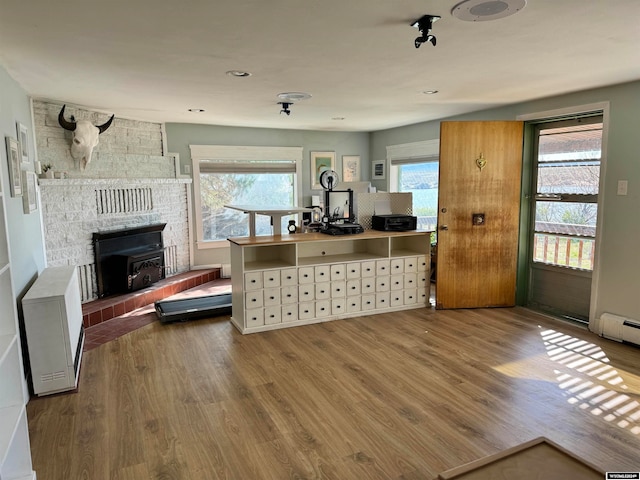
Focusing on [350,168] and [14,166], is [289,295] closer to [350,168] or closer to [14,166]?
[14,166]

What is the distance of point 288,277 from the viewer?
4.23 metres

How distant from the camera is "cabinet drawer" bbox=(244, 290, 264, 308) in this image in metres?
4.10

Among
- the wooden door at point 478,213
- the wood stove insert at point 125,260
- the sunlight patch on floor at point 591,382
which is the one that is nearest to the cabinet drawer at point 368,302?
the wooden door at point 478,213

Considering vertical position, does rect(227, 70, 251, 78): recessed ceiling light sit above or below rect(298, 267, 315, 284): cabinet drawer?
above

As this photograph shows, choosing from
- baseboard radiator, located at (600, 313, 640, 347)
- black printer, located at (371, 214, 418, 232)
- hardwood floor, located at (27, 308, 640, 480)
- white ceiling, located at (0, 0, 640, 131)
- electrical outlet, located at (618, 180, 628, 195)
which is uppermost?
white ceiling, located at (0, 0, 640, 131)

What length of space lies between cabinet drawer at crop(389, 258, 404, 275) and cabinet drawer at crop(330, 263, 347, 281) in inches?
22.3

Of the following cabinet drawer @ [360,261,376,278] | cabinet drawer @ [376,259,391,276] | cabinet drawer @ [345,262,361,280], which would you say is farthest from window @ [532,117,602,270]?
cabinet drawer @ [345,262,361,280]

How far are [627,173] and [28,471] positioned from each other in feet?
15.5

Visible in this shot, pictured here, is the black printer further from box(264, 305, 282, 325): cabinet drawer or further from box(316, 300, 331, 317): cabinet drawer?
box(264, 305, 282, 325): cabinet drawer

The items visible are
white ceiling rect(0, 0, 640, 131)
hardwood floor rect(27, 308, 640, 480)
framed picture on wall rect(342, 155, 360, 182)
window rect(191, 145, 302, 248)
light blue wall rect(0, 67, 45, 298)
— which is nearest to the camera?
white ceiling rect(0, 0, 640, 131)

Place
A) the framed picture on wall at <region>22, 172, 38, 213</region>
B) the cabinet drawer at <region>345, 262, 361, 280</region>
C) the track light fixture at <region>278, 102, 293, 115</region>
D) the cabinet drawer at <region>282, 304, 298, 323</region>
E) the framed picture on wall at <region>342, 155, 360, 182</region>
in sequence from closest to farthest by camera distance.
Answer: the framed picture on wall at <region>22, 172, 38, 213</region>, the cabinet drawer at <region>282, 304, 298, 323</region>, the cabinet drawer at <region>345, 262, 361, 280</region>, the track light fixture at <region>278, 102, 293, 115</region>, the framed picture on wall at <region>342, 155, 360, 182</region>

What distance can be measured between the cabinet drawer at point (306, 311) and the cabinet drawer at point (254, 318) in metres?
0.40

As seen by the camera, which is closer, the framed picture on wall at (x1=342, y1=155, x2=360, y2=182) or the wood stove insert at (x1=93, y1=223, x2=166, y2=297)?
the wood stove insert at (x1=93, y1=223, x2=166, y2=297)

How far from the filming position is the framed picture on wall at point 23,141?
3452 mm
